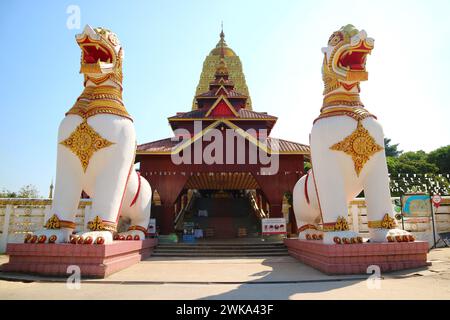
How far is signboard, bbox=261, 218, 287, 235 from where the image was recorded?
1007cm

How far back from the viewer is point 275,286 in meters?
4.11

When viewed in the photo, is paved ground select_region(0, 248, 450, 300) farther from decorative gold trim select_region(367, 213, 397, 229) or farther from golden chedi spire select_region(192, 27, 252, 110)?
golden chedi spire select_region(192, 27, 252, 110)

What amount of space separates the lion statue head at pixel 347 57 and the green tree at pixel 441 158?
101 ft

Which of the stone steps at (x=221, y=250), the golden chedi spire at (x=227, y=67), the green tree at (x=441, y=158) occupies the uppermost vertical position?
the golden chedi spire at (x=227, y=67)

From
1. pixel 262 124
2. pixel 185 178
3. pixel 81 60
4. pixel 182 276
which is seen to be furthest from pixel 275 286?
pixel 262 124

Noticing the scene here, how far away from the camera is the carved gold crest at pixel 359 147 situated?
5.18 m

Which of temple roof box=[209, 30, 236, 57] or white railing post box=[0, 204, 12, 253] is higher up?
temple roof box=[209, 30, 236, 57]

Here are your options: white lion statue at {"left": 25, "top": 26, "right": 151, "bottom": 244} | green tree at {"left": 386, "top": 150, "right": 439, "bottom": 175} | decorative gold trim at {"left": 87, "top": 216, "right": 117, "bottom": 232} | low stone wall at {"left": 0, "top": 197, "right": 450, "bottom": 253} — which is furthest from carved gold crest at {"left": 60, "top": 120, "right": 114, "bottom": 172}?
green tree at {"left": 386, "top": 150, "right": 439, "bottom": 175}

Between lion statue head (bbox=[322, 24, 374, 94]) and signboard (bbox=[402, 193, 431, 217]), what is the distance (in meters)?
6.13

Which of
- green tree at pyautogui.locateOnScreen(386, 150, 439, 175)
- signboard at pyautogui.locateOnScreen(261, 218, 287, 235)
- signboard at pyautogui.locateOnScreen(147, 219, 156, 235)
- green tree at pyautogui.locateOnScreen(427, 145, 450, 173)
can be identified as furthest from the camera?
green tree at pyautogui.locateOnScreen(427, 145, 450, 173)

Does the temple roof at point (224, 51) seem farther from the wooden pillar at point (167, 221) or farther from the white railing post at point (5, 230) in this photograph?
the white railing post at point (5, 230)

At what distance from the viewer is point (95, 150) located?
16.8 ft

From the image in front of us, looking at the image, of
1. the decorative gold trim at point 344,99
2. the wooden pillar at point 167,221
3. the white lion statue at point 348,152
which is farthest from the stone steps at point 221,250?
the decorative gold trim at point 344,99

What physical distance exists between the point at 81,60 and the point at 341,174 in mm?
4823
